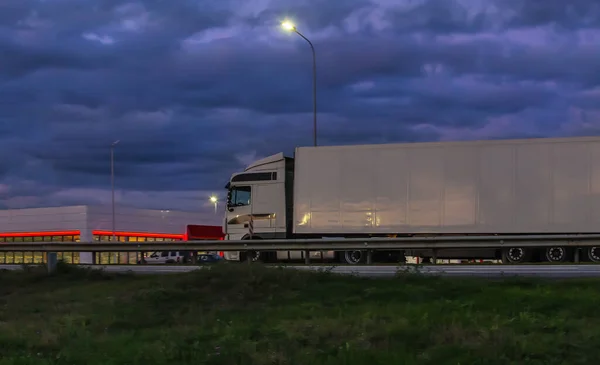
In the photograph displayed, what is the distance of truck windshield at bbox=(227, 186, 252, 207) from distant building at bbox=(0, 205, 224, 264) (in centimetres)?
2917

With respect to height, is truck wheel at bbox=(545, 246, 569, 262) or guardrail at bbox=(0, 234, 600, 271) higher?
guardrail at bbox=(0, 234, 600, 271)

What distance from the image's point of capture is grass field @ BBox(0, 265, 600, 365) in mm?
7578

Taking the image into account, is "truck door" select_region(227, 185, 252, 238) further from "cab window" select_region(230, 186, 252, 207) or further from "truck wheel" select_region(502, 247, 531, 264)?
"truck wheel" select_region(502, 247, 531, 264)

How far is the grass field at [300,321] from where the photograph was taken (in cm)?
758

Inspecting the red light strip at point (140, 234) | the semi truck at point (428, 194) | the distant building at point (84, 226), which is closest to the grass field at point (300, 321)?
the semi truck at point (428, 194)

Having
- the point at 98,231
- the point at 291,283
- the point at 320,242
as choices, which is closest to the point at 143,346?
the point at 291,283

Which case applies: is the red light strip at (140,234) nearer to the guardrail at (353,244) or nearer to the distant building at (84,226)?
the distant building at (84,226)

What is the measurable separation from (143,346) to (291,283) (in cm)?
440

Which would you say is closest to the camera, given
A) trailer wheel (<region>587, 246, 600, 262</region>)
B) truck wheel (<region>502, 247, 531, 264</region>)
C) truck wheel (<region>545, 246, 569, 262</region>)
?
trailer wheel (<region>587, 246, 600, 262</region>)

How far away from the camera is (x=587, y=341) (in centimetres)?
765

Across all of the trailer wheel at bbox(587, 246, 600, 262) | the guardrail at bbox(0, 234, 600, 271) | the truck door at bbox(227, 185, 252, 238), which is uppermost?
the truck door at bbox(227, 185, 252, 238)

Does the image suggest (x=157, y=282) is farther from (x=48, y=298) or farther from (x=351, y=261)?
(x=351, y=261)

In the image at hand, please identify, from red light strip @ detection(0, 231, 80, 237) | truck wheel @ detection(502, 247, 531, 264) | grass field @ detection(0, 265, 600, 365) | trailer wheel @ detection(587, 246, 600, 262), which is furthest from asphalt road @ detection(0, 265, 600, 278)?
red light strip @ detection(0, 231, 80, 237)

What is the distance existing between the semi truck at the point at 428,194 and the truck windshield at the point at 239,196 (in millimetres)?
51
